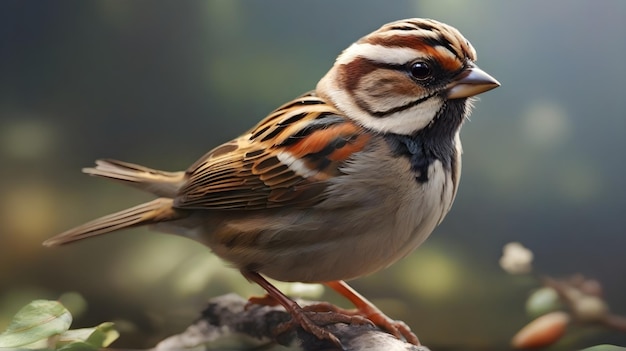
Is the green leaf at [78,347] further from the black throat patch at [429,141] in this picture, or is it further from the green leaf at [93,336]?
the black throat patch at [429,141]

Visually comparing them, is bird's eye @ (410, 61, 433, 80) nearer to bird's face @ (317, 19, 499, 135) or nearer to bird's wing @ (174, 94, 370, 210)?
bird's face @ (317, 19, 499, 135)

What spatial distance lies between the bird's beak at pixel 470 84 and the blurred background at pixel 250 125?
50 cm

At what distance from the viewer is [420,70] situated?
118 centimetres

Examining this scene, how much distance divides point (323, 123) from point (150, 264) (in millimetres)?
761

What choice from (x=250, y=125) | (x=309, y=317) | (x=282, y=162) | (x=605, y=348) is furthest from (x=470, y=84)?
(x=605, y=348)

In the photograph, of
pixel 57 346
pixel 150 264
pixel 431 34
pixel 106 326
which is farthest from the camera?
pixel 150 264

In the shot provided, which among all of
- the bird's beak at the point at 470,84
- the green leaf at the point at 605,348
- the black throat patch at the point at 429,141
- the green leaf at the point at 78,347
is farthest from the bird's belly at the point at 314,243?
the green leaf at the point at 605,348

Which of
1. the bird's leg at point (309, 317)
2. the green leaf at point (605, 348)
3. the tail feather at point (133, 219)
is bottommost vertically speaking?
the green leaf at point (605, 348)

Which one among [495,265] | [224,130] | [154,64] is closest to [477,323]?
[495,265]

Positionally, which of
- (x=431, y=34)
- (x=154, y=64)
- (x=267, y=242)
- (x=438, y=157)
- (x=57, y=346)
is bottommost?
(x=57, y=346)

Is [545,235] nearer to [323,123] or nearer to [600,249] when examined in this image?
[600,249]

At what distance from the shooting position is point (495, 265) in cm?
177

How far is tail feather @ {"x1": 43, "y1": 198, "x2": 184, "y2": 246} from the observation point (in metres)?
1.36

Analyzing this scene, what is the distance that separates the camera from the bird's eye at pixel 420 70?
1.18 meters
